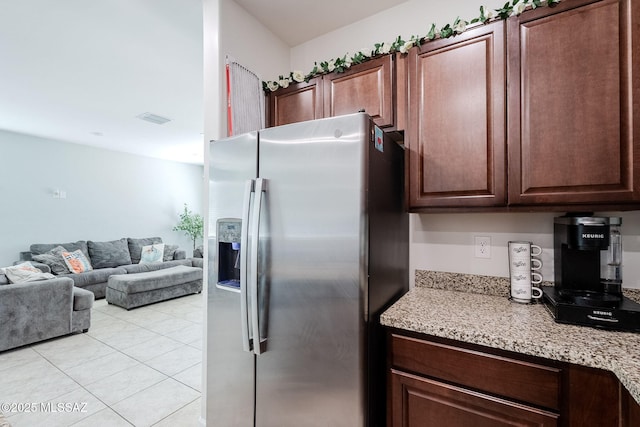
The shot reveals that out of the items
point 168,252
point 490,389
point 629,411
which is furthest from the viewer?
point 168,252

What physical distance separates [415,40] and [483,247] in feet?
4.00

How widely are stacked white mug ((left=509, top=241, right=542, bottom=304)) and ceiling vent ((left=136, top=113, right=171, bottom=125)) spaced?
468 centimetres

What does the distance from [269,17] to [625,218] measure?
2447 mm

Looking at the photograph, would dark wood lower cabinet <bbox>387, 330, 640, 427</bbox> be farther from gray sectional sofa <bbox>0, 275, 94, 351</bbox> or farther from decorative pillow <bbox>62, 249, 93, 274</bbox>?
decorative pillow <bbox>62, 249, 93, 274</bbox>

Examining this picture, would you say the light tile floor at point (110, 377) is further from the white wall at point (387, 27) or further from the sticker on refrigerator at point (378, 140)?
the white wall at point (387, 27)

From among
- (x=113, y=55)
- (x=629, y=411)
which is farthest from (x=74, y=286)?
(x=629, y=411)

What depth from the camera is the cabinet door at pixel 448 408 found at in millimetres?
1049

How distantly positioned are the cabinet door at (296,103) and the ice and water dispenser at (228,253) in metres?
0.89

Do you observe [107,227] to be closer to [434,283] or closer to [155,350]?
[155,350]

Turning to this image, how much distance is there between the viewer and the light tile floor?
208cm

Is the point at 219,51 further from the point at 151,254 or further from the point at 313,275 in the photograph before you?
the point at 151,254

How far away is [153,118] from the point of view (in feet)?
14.5

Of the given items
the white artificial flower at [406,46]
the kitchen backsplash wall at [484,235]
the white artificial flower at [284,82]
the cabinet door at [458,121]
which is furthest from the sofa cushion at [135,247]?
the white artificial flower at [406,46]

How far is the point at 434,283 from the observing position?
71.7 inches
